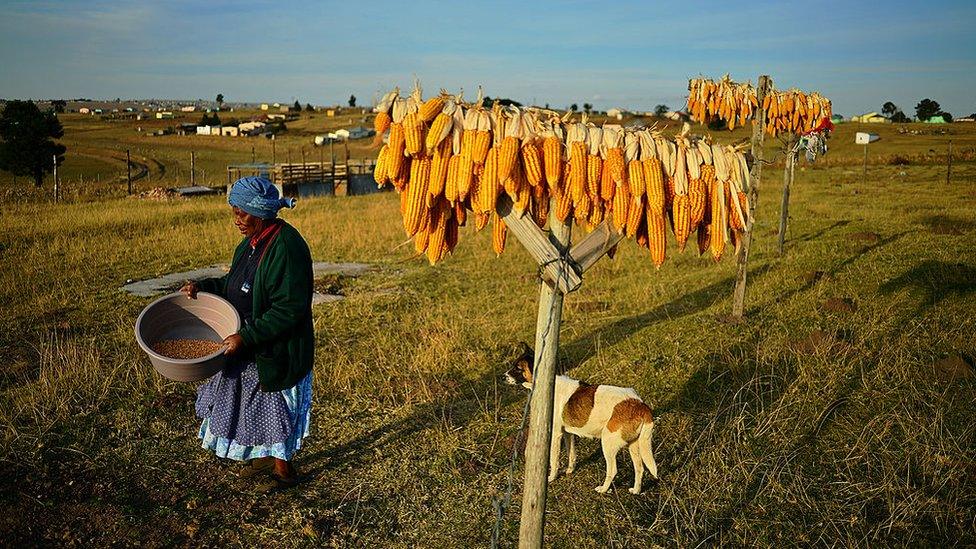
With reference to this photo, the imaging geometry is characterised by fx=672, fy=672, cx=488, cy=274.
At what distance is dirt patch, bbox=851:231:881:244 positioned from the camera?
43.7 feet

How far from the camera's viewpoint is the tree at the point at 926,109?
8606 centimetres

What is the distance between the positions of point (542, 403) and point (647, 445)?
1.56m

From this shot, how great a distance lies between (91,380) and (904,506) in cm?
642

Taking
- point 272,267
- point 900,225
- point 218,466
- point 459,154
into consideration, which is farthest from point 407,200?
point 900,225

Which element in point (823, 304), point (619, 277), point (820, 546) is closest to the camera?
point (820, 546)

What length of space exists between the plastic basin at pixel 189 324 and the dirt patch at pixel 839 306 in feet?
24.2

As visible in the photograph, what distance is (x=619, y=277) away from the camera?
11.8 m

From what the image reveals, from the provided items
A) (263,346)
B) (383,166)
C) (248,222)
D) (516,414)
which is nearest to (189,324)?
(263,346)

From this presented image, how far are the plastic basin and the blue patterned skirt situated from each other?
1.03 ft

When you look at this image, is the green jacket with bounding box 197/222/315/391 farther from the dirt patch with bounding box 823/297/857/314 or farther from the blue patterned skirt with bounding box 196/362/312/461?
the dirt patch with bounding box 823/297/857/314

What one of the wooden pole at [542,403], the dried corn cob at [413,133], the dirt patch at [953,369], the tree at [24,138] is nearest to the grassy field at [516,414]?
the dirt patch at [953,369]

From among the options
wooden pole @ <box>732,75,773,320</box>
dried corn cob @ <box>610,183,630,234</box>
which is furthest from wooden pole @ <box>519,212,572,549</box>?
wooden pole @ <box>732,75,773,320</box>

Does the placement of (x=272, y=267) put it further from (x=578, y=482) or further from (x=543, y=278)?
(x=578, y=482)

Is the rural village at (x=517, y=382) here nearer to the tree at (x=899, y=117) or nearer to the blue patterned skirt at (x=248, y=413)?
the blue patterned skirt at (x=248, y=413)
